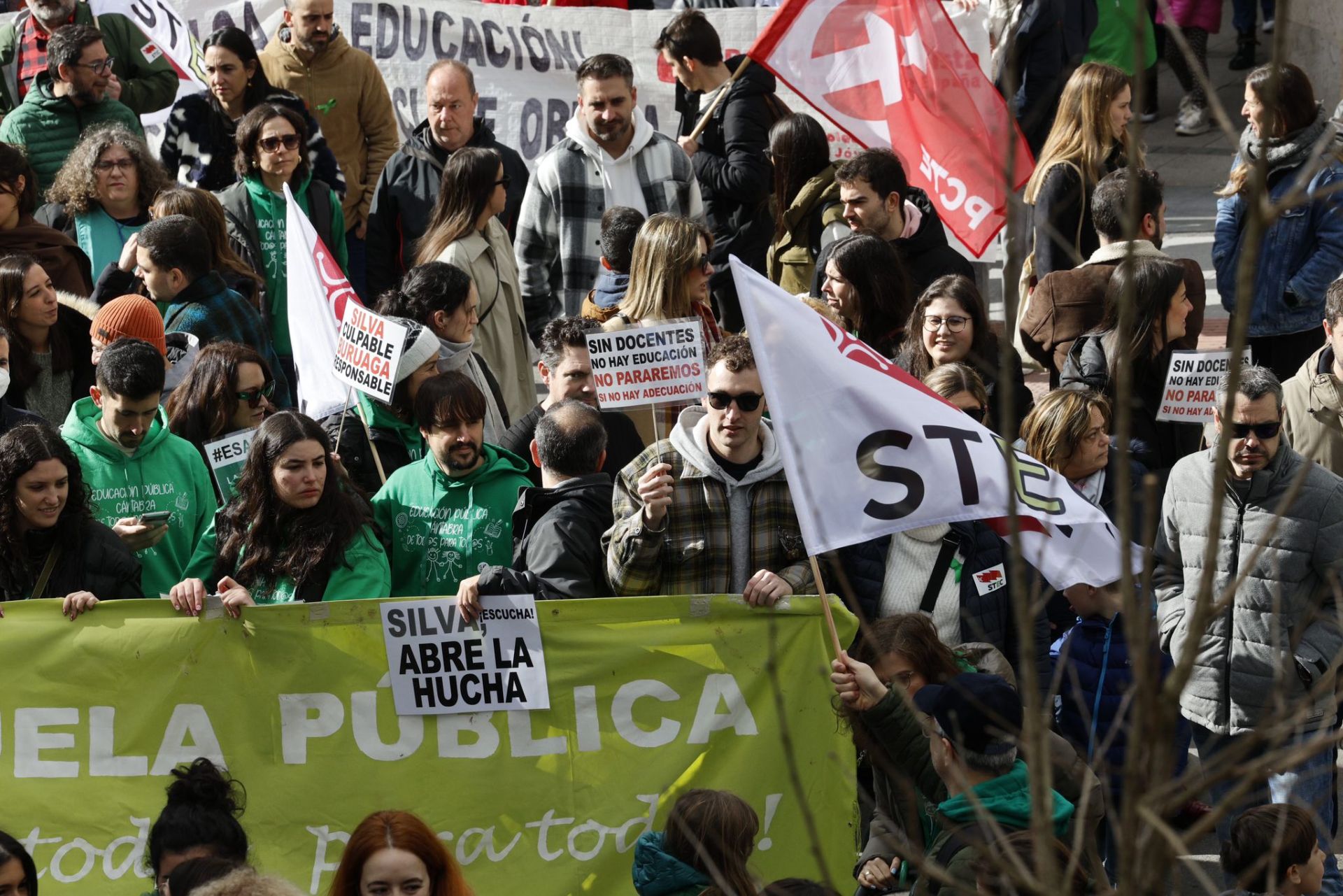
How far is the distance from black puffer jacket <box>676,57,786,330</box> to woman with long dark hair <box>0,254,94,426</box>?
3.59 m

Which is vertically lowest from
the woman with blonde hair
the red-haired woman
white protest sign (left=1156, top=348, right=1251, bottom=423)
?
the red-haired woman

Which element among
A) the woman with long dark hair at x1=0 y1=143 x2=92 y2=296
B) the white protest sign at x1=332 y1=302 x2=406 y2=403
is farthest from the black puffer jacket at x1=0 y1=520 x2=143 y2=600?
the woman with long dark hair at x1=0 y1=143 x2=92 y2=296

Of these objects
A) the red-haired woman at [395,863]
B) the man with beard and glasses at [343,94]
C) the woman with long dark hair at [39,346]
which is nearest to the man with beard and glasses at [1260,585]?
the red-haired woman at [395,863]

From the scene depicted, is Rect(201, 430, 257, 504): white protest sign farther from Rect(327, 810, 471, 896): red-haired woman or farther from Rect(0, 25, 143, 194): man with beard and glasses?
Rect(0, 25, 143, 194): man with beard and glasses

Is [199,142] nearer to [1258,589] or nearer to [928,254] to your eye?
[928,254]

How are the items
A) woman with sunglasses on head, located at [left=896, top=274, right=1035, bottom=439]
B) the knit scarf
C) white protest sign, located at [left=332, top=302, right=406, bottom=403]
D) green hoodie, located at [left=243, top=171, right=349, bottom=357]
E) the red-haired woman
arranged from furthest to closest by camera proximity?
green hoodie, located at [left=243, top=171, right=349, bottom=357], the knit scarf, woman with sunglasses on head, located at [left=896, top=274, right=1035, bottom=439], white protest sign, located at [left=332, top=302, right=406, bottom=403], the red-haired woman

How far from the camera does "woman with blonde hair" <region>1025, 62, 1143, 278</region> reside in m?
9.03

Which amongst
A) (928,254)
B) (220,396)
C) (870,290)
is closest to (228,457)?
(220,396)

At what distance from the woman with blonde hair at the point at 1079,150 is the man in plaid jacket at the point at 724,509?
3493 millimetres

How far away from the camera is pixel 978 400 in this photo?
21.4ft

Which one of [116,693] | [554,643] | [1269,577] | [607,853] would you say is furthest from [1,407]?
[1269,577]

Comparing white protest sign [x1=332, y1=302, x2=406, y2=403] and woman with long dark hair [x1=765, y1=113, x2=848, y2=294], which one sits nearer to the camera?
white protest sign [x1=332, y1=302, x2=406, y2=403]

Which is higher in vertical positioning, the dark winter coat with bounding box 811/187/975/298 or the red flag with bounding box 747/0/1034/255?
the red flag with bounding box 747/0/1034/255

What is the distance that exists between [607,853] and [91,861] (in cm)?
154
